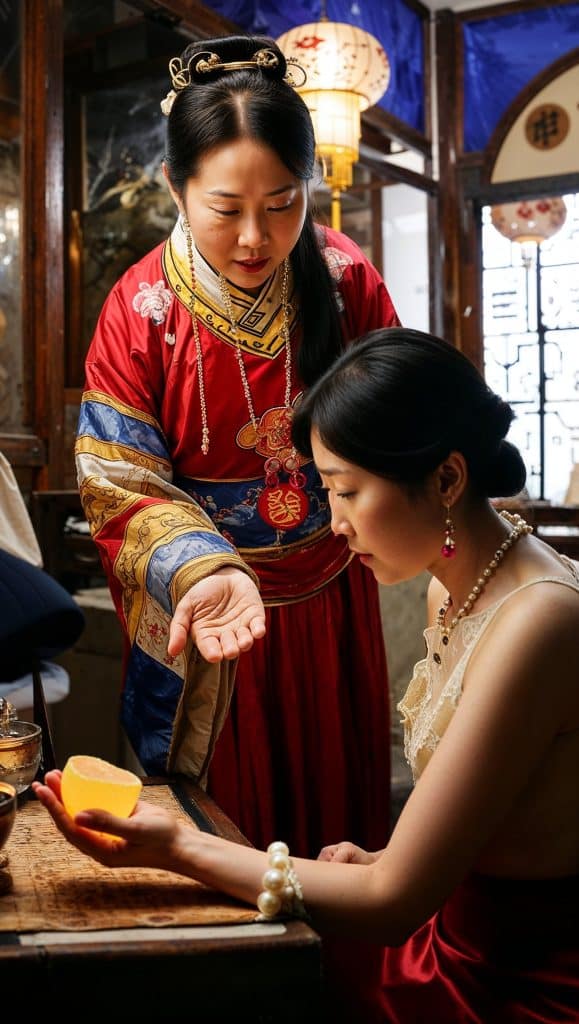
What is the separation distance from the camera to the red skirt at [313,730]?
1.92m

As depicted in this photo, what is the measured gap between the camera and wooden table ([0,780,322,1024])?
3.16 ft

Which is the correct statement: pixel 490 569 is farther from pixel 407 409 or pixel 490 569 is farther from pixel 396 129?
pixel 396 129

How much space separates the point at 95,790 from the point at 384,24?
628 cm

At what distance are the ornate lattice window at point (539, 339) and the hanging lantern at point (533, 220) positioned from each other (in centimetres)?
4

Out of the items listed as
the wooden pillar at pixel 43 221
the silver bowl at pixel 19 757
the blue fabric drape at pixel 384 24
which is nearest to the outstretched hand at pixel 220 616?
the silver bowl at pixel 19 757

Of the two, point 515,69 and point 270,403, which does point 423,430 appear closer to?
point 270,403

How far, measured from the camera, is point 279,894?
3.65ft

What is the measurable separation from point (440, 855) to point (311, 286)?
3.64 feet

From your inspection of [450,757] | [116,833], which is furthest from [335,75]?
[116,833]

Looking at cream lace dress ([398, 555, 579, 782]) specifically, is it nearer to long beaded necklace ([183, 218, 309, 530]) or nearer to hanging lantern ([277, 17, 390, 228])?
long beaded necklace ([183, 218, 309, 530])

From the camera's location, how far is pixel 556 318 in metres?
7.34

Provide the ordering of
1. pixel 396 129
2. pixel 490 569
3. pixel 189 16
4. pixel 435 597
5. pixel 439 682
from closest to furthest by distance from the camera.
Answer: pixel 490 569 → pixel 439 682 → pixel 435 597 → pixel 189 16 → pixel 396 129

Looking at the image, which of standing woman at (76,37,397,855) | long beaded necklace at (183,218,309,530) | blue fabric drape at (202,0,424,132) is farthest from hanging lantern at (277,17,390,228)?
long beaded necklace at (183,218,309,530)

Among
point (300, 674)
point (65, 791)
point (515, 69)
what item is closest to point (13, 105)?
point (300, 674)
